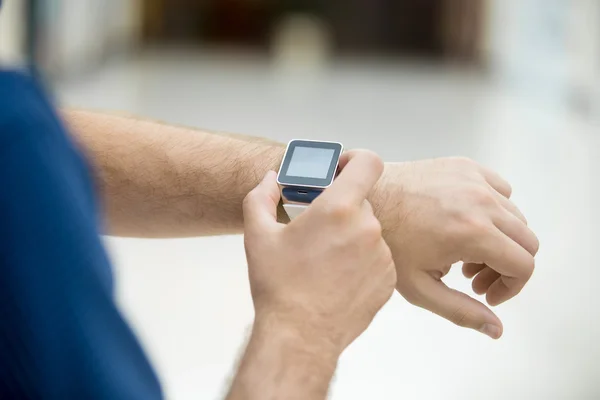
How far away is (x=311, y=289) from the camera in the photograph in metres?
0.78

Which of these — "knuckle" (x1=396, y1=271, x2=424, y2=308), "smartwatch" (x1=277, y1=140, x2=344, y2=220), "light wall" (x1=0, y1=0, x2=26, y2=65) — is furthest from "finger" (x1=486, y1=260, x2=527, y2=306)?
"light wall" (x1=0, y1=0, x2=26, y2=65)

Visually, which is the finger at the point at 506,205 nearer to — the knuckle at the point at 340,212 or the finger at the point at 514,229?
the finger at the point at 514,229

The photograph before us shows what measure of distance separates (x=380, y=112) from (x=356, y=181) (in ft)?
22.6

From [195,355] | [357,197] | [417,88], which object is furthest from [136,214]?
[417,88]

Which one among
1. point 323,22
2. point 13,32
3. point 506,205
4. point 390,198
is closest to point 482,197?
point 506,205

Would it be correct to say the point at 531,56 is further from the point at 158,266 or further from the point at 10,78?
the point at 10,78

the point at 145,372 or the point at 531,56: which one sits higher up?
the point at 145,372

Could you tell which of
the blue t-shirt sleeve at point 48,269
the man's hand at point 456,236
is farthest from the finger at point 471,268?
the blue t-shirt sleeve at point 48,269

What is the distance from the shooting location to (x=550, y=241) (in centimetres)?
327

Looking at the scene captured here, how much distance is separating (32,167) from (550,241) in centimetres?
297

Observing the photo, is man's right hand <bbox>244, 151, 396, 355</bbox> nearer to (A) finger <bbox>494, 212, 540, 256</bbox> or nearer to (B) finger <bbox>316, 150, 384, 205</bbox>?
(B) finger <bbox>316, 150, 384, 205</bbox>

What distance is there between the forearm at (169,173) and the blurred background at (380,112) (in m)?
0.17

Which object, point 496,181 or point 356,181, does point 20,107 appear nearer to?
point 356,181

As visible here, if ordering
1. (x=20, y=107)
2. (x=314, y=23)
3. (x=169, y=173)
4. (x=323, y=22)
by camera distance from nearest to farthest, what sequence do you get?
1. (x=20, y=107)
2. (x=169, y=173)
3. (x=314, y=23)
4. (x=323, y=22)
